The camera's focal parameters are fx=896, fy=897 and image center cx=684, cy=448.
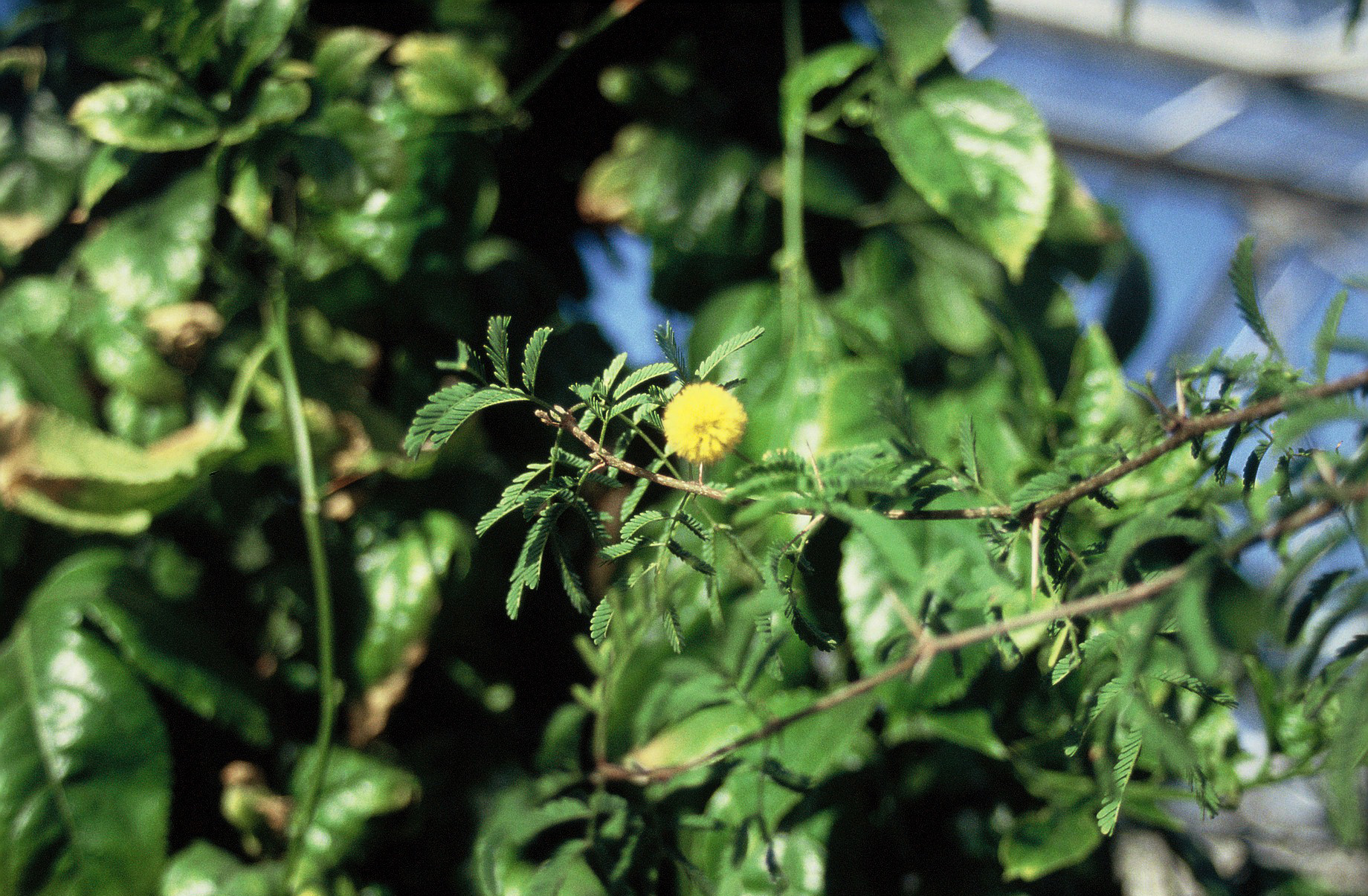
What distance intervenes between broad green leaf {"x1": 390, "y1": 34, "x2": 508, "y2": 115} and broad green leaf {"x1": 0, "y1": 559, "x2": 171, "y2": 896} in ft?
1.31

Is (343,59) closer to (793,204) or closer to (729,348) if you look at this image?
(793,204)

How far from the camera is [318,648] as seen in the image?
57cm

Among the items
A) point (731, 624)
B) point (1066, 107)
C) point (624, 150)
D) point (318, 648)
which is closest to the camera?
point (731, 624)

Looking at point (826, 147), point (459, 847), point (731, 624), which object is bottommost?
point (459, 847)

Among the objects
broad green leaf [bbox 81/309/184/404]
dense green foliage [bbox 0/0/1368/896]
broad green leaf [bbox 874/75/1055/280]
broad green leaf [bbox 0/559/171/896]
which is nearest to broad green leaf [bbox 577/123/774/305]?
dense green foliage [bbox 0/0/1368/896]

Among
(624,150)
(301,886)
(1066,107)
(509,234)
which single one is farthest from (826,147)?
(1066,107)

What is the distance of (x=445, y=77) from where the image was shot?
A: 2.07 ft

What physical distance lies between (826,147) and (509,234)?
263mm

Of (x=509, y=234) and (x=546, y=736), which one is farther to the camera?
(x=509, y=234)

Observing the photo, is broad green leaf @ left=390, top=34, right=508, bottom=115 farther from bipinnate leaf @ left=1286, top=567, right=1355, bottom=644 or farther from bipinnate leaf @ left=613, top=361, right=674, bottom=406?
bipinnate leaf @ left=1286, top=567, right=1355, bottom=644

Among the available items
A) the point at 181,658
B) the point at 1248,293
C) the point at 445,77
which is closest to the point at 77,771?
the point at 181,658

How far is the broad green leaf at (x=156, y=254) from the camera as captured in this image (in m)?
0.63

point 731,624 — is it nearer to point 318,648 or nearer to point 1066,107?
point 318,648

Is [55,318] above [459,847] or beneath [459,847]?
above
